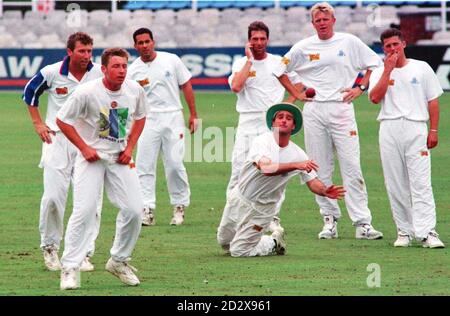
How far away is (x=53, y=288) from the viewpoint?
417 inches

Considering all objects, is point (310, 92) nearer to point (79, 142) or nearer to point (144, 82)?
point (144, 82)

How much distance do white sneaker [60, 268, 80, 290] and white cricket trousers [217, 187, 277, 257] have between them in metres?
2.43

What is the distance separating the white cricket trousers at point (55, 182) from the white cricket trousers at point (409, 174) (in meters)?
3.35

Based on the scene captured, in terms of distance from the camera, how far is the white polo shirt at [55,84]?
11.9m

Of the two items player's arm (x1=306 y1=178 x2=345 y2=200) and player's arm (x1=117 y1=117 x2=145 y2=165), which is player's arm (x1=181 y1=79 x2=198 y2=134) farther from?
player's arm (x1=117 y1=117 x2=145 y2=165)

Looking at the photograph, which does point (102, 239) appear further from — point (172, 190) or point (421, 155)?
point (421, 155)

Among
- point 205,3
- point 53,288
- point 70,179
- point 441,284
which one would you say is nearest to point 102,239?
point 70,179

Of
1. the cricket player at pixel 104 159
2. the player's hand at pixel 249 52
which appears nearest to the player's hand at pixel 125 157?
the cricket player at pixel 104 159

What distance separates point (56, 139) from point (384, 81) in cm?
356

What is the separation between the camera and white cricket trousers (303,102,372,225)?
14.1m

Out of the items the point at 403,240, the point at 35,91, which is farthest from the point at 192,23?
the point at 35,91

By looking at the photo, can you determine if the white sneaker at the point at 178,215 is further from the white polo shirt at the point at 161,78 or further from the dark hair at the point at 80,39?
the dark hair at the point at 80,39

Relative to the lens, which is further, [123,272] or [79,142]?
[123,272]

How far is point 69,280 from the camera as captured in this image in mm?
10516
